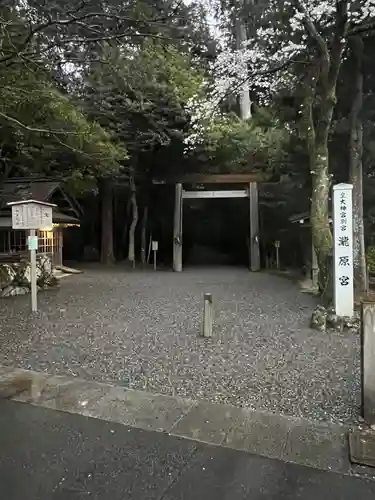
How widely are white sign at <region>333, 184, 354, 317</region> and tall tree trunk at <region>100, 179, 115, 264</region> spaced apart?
13.7 meters

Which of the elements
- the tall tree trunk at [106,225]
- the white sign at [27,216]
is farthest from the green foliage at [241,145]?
the white sign at [27,216]

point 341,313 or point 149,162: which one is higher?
point 149,162

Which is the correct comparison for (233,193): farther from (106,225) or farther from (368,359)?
(368,359)

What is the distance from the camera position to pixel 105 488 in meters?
2.23

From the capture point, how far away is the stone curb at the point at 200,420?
2.68m

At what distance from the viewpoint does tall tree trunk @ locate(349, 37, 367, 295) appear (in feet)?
29.2

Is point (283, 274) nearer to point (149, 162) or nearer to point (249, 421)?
point (149, 162)

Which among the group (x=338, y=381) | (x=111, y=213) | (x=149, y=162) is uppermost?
(x=149, y=162)

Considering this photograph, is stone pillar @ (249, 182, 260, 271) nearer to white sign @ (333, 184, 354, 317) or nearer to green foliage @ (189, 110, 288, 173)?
green foliage @ (189, 110, 288, 173)

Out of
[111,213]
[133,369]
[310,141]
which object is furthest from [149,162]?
[133,369]

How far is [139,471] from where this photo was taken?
2396 millimetres

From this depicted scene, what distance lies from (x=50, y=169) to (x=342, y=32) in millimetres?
9874

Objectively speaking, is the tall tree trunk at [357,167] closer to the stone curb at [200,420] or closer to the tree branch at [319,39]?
the tree branch at [319,39]

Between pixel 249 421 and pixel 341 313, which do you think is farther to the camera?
pixel 341 313
